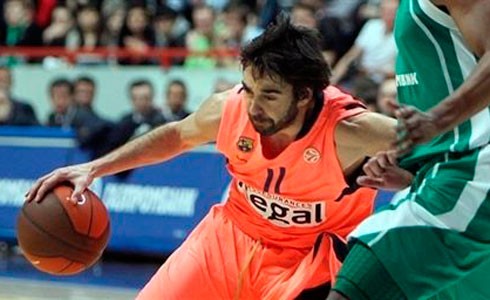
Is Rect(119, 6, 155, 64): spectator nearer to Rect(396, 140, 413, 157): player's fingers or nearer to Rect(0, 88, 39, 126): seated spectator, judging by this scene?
Rect(0, 88, 39, 126): seated spectator

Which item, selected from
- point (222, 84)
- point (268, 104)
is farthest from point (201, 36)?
point (268, 104)

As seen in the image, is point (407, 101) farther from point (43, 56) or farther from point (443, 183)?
point (43, 56)

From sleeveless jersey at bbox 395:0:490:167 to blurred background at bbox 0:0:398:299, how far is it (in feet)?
15.0

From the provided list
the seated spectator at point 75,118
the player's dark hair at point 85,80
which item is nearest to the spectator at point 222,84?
the seated spectator at point 75,118

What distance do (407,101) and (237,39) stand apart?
349 inches

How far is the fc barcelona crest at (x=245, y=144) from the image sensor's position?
4.83m

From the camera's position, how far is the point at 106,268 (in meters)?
10.7

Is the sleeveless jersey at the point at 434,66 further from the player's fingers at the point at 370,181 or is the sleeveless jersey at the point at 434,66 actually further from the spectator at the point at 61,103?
the spectator at the point at 61,103

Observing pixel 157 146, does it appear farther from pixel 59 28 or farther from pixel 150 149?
pixel 59 28

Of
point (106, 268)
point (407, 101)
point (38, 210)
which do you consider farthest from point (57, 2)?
point (407, 101)

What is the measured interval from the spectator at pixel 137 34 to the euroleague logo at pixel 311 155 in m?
8.83

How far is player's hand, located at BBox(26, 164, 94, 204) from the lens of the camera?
490 centimetres

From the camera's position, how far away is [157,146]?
16.7 ft

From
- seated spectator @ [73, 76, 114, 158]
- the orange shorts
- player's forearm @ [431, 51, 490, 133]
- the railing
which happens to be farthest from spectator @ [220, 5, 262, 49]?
player's forearm @ [431, 51, 490, 133]
